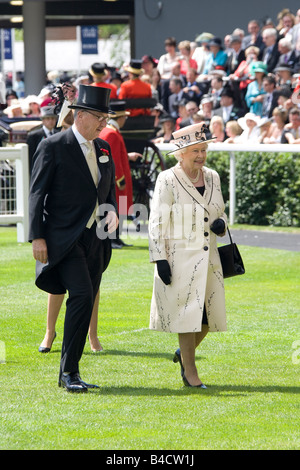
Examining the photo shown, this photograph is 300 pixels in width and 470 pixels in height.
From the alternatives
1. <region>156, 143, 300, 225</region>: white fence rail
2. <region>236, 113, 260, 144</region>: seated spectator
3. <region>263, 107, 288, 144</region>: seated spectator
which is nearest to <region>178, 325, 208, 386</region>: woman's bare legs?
<region>156, 143, 300, 225</region>: white fence rail

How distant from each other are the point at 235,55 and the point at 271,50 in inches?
56.7

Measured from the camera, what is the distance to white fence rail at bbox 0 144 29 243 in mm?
14641

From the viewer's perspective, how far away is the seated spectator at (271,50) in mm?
20172

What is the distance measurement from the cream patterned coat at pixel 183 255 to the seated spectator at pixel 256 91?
41.0 feet

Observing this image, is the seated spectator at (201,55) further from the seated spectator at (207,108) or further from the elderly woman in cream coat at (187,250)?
the elderly woman in cream coat at (187,250)

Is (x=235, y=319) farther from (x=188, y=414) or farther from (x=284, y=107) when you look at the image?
(x=284, y=107)

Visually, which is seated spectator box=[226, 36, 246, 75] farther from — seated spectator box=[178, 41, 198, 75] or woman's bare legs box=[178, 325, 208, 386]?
woman's bare legs box=[178, 325, 208, 386]

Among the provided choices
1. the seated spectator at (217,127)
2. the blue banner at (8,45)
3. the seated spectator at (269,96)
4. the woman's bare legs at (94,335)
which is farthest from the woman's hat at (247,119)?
the blue banner at (8,45)

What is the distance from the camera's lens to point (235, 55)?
70.7ft

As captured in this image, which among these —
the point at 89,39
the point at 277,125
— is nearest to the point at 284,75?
the point at 277,125

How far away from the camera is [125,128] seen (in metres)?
16.2
